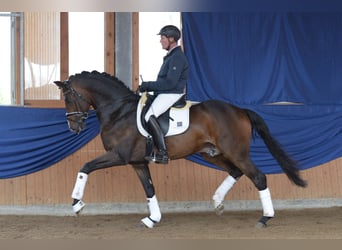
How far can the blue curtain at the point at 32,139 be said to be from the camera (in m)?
7.76

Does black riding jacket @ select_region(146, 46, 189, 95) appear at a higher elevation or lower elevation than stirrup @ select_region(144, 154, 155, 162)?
higher

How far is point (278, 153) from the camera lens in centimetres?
679

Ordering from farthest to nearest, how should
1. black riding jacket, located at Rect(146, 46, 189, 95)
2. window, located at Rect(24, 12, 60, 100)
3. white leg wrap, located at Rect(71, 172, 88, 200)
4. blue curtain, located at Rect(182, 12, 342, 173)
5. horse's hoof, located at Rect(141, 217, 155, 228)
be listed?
window, located at Rect(24, 12, 60, 100), blue curtain, located at Rect(182, 12, 342, 173), horse's hoof, located at Rect(141, 217, 155, 228), black riding jacket, located at Rect(146, 46, 189, 95), white leg wrap, located at Rect(71, 172, 88, 200)

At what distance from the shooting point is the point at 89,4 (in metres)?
4.66

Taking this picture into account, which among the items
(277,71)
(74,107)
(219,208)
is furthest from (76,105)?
(277,71)

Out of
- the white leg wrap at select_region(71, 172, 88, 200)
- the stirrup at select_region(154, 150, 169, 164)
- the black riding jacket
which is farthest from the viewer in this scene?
the stirrup at select_region(154, 150, 169, 164)

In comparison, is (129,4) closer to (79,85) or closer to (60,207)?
(79,85)

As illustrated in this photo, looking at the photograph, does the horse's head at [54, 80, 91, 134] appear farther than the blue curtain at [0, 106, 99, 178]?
No

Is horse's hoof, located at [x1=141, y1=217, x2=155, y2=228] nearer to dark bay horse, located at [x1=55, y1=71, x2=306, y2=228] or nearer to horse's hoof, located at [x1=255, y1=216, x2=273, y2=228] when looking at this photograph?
dark bay horse, located at [x1=55, y1=71, x2=306, y2=228]

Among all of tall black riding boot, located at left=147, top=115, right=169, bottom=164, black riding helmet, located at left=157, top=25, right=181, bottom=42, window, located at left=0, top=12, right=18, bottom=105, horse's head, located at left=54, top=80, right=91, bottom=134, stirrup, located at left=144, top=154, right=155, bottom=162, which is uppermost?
black riding helmet, located at left=157, top=25, right=181, bottom=42

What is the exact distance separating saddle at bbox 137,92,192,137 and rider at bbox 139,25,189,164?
0.21 ft

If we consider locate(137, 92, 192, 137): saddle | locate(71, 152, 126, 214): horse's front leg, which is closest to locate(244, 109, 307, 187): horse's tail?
locate(137, 92, 192, 137): saddle

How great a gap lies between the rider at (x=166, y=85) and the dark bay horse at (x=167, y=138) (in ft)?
0.59

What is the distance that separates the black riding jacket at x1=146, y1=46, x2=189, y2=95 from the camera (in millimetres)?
6430
